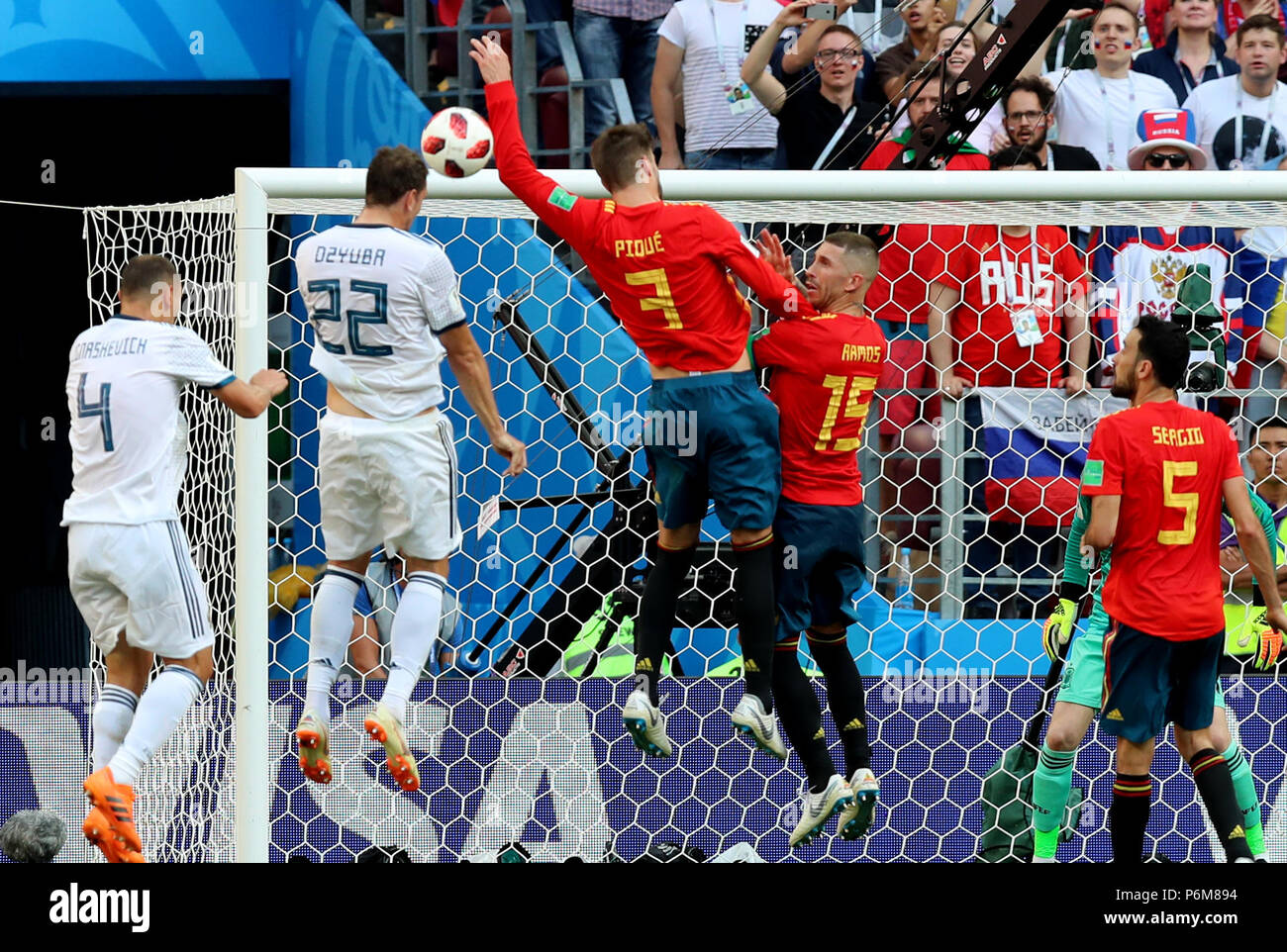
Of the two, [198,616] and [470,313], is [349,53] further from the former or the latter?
[198,616]

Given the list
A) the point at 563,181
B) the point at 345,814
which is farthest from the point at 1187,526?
the point at 345,814

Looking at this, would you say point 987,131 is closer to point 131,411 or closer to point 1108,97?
point 1108,97

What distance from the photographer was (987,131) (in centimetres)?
889

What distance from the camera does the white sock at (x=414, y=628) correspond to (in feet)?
18.3

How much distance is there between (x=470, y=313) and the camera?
347 inches

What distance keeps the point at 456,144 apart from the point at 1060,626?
2444 millimetres

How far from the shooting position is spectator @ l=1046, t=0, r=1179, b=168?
29.0 ft

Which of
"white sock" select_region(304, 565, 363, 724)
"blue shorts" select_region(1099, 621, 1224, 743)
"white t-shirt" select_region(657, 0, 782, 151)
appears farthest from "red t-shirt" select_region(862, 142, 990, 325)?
"white sock" select_region(304, 565, 363, 724)

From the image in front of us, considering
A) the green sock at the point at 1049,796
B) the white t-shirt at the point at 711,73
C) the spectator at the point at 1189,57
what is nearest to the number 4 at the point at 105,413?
the green sock at the point at 1049,796

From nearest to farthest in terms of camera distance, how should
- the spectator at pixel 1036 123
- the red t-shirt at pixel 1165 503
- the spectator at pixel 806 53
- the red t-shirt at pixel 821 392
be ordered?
1. the red t-shirt at pixel 1165 503
2. the red t-shirt at pixel 821 392
3. the spectator at pixel 1036 123
4. the spectator at pixel 806 53

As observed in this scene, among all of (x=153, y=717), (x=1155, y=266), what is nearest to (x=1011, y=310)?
(x=1155, y=266)

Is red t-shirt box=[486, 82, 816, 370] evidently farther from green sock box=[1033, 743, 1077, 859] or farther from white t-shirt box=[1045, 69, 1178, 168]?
white t-shirt box=[1045, 69, 1178, 168]

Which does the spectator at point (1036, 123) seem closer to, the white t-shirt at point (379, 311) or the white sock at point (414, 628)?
the white t-shirt at point (379, 311)

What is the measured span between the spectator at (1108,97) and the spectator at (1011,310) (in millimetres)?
1399
